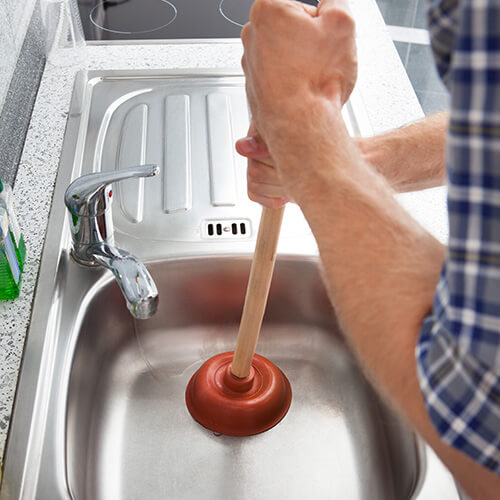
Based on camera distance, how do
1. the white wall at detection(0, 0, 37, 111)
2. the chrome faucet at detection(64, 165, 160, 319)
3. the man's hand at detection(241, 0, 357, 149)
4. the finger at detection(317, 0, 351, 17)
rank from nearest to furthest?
1. the man's hand at detection(241, 0, 357, 149)
2. the finger at detection(317, 0, 351, 17)
3. the chrome faucet at detection(64, 165, 160, 319)
4. the white wall at detection(0, 0, 37, 111)

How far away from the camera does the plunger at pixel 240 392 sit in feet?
2.73

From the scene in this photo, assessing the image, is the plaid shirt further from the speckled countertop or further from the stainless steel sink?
the speckled countertop

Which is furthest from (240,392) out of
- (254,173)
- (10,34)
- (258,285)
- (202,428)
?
(10,34)

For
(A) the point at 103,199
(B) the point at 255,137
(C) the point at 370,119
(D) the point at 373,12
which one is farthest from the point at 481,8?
(D) the point at 373,12

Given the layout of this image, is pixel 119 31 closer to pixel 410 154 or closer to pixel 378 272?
pixel 410 154

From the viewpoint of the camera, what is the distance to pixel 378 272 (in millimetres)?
409

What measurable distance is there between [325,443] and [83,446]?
0.32 metres

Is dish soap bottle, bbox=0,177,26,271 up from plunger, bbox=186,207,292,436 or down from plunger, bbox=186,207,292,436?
up

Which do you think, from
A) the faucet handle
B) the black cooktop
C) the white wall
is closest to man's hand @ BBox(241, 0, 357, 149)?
the faucet handle

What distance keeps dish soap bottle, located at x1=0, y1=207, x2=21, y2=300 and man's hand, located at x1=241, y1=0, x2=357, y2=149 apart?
346 mm

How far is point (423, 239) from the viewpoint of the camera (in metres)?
0.42

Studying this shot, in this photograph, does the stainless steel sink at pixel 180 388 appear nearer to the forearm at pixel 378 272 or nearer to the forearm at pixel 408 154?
the forearm at pixel 408 154

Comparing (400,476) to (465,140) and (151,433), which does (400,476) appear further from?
(465,140)

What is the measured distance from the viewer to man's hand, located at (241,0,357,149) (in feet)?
1.75
